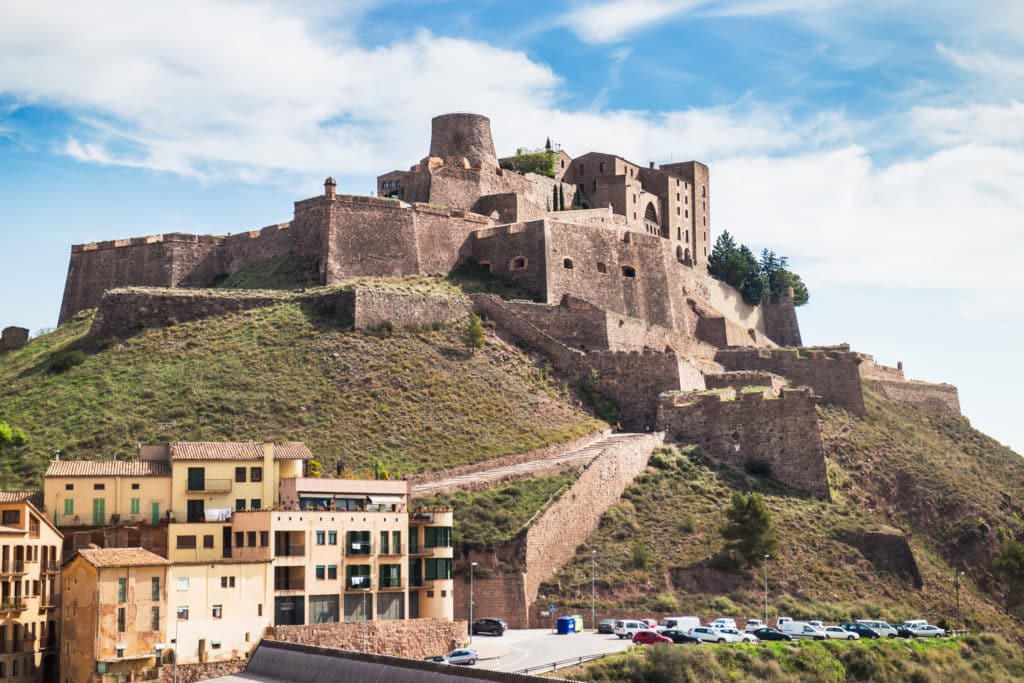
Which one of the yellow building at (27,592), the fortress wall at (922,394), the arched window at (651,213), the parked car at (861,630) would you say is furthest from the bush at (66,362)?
the fortress wall at (922,394)

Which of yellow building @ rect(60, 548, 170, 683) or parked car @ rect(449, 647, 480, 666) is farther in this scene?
parked car @ rect(449, 647, 480, 666)

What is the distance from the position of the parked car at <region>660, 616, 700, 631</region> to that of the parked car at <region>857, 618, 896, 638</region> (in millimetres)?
7207

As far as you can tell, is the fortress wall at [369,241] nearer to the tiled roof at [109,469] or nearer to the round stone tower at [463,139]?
the round stone tower at [463,139]

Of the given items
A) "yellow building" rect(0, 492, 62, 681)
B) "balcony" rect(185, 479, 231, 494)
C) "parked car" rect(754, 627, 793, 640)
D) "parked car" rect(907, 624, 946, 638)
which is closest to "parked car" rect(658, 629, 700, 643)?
"parked car" rect(754, 627, 793, 640)

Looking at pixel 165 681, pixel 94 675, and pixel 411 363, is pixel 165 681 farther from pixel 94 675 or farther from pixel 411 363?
pixel 411 363

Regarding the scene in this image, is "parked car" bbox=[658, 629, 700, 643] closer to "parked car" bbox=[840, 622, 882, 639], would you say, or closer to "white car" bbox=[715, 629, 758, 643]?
"white car" bbox=[715, 629, 758, 643]

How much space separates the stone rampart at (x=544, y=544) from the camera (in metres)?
59.2

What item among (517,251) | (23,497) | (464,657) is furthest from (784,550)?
(23,497)

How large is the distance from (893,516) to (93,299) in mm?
50155

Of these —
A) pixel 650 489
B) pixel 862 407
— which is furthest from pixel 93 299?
pixel 862 407

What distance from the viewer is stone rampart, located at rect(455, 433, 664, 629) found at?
194 feet

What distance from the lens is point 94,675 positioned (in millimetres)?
45781

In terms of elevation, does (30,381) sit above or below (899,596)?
above

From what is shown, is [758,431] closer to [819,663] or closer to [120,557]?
[819,663]
